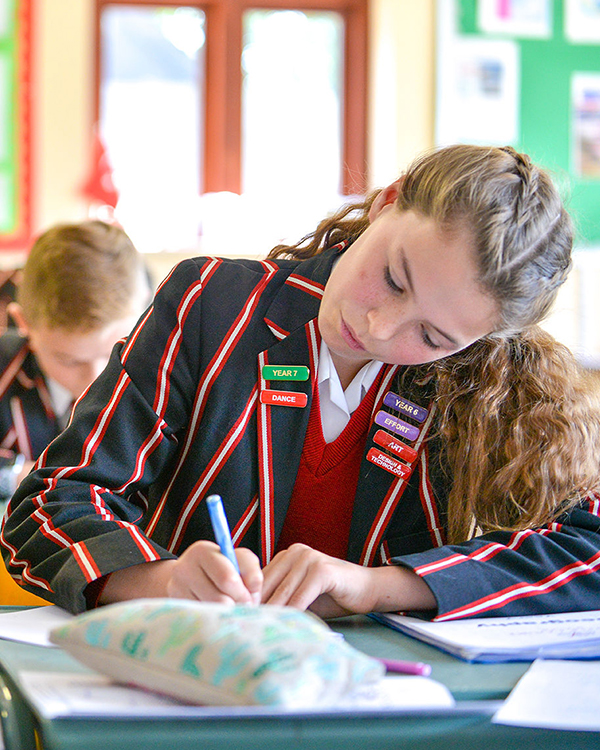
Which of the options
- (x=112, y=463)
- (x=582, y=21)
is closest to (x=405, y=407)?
(x=112, y=463)

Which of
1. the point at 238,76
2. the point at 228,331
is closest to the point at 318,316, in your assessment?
the point at 228,331

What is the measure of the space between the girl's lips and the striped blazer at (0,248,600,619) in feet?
0.27

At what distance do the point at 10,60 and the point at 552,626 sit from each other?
3692 mm

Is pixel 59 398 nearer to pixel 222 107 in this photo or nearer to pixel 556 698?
pixel 556 698

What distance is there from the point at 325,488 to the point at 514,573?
10.3 inches

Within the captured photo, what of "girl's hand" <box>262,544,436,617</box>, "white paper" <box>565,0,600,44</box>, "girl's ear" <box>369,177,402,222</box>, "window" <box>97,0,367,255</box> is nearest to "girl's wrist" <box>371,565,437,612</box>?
"girl's hand" <box>262,544,436,617</box>

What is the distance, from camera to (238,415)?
1.03 m

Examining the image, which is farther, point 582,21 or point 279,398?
point 582,21

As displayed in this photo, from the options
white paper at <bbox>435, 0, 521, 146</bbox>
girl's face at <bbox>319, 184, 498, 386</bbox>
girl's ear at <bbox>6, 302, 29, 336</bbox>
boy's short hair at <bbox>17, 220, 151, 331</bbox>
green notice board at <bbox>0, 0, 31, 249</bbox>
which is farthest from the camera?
white paper at <bbox>435, 0, 521, 146</bbox>

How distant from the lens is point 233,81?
4004 millimetres

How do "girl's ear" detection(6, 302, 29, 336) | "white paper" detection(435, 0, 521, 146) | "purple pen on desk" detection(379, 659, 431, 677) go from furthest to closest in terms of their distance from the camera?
1. "white paper" detection(435, 0, 521, 146)
2. "girl's ear" detection(6, 302, 29, 336)
3. "purple pen on desk" detection(379, 659, 431, 677)

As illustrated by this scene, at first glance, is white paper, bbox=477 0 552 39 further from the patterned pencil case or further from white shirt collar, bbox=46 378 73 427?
the patterned pencil case

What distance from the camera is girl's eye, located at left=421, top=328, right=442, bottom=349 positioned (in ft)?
3.16

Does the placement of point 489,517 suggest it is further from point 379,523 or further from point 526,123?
point 526,123
